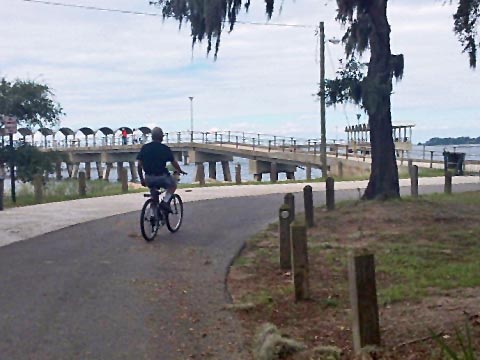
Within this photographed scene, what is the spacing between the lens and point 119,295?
8867mm

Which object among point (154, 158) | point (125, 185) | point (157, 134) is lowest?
point (125, 185)

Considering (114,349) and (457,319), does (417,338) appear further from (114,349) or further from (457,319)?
(114,349)

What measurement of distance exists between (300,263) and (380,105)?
8135mm

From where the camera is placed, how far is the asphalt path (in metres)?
6.84

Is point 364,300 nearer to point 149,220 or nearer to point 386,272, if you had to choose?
point 386,272

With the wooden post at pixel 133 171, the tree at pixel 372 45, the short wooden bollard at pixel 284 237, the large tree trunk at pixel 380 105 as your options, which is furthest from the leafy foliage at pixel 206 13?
the wooden post at pixel 133 171

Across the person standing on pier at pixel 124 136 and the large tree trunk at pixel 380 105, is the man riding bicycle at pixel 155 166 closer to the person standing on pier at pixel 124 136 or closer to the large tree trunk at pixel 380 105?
the large tree trunk at pixel 380 105

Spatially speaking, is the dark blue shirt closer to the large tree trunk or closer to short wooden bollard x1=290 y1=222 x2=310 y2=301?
the large tree trunk

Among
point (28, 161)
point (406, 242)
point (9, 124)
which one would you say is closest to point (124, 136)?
point (28, 161)

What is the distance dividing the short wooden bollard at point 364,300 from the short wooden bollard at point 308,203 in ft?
25.4

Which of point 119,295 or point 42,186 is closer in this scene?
point 119,295

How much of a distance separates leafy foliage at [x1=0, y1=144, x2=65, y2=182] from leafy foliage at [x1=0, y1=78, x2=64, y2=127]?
3.81 feet

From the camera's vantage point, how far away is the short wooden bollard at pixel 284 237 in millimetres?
10320

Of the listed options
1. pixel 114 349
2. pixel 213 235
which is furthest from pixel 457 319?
pixel 213 235
